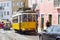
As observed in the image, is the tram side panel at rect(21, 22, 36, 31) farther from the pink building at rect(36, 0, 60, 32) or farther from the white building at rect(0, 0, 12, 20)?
the white building at rect(0, 0, 12, 20)

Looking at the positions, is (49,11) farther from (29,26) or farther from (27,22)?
(29,26)

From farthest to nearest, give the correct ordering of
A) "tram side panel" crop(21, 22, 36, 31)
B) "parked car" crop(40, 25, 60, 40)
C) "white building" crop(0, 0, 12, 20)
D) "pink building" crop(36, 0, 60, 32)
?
"white building" crop(0, 0, 12, 20) → "pink building" crop(36, 0, 60, 32) → "tram side panel" crop(21, 22, 36, 31) → "parked car" crop(40, 25, 60, 40)

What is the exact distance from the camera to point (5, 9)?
10381cm

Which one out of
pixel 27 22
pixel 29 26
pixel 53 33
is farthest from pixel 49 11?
pixel 53 33

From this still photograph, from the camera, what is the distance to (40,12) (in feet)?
163

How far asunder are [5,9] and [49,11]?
5919 cm

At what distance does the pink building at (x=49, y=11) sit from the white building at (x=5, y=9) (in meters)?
49.4

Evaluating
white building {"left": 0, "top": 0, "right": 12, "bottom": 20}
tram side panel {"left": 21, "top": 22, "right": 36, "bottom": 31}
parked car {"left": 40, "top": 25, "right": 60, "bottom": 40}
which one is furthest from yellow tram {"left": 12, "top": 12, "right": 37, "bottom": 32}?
white building {"left": 0, "top": 0, "right": 12, "bottom": 20}

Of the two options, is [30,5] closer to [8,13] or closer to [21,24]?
[21,24]

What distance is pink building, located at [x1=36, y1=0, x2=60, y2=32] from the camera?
43234 mm

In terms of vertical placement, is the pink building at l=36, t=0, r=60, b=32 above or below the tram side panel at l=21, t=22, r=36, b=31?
above

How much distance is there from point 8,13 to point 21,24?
63.7 metres

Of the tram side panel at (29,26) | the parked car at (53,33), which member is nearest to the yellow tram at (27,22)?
the tram side panel at (29,26)

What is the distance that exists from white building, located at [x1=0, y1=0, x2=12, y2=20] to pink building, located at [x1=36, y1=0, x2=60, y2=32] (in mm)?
49381
